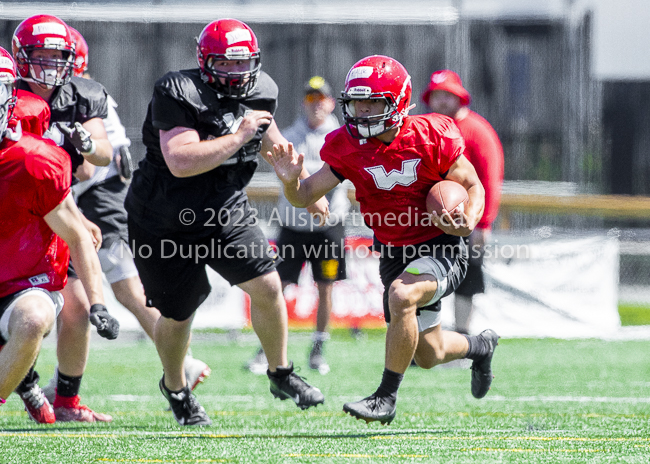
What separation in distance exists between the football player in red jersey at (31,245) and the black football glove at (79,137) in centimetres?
78

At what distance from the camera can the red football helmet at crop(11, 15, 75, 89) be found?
452 centimetres

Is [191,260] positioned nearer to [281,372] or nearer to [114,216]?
[281,372]

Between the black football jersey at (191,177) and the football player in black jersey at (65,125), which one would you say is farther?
the football player in black jersey at (65,125)

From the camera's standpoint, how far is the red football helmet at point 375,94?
4.10 metres

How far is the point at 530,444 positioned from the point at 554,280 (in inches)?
225

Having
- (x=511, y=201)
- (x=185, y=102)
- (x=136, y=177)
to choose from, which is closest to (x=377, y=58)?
(x=185, y=102)

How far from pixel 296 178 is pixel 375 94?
515mm

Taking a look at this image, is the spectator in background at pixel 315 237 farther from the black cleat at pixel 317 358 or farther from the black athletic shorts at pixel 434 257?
the black athletic shorts at pixel 434 257

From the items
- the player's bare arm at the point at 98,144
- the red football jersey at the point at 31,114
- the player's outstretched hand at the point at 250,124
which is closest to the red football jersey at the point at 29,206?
the red football jersey at the point at 31,114

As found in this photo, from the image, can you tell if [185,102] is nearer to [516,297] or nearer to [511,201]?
[516,297]

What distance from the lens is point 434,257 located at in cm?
417

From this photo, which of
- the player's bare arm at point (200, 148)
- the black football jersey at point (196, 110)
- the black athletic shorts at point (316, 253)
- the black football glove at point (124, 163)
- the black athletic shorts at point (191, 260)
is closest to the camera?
the player's bare arm at point (200, 148)

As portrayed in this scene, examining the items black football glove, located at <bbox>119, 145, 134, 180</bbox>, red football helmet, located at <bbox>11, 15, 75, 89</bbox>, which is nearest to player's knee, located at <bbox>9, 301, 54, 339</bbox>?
red football helmet, located at <bbox>11, 15, 75, 89</bbox>

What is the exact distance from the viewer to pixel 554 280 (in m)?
9.15
